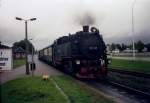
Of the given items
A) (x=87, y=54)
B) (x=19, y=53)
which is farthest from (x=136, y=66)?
(x=19, y=53)

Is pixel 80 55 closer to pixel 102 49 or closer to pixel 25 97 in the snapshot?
pixel 102 49

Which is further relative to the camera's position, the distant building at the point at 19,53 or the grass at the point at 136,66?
the distant building at the point at 19,53

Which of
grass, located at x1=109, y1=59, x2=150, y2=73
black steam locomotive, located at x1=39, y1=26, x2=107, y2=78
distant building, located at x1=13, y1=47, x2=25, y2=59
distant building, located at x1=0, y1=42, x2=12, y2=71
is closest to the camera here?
distant building, located at x1=0, y1=42, x2=12, y2=71

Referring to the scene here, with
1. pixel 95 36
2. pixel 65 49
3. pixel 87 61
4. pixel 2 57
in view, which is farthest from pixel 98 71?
pixel 2 57

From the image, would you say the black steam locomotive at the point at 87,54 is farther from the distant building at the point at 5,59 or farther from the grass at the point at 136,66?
the distant building at the point at 5,59

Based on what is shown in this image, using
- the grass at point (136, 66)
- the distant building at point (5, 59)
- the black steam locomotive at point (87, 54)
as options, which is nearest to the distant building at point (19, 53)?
the grass at point (136, 66)

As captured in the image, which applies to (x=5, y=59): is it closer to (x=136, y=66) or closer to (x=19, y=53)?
(x=136, y=66)

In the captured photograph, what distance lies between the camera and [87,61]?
23578 mm

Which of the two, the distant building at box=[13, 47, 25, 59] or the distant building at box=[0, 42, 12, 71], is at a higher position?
the distant building at box=[13, 47, 25, 59]

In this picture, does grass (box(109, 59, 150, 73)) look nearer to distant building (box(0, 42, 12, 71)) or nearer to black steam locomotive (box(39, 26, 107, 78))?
black steam locomotive (box(39, 26, 107, 78))

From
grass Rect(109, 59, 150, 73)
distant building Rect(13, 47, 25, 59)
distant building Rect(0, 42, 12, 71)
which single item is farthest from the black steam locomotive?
distant building Rect(13, 47, 25, 59)

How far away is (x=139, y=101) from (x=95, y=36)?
11647mm

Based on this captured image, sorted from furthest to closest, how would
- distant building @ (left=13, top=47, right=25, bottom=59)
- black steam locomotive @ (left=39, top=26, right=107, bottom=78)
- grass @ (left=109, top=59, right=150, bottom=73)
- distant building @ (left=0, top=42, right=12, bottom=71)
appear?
1. distant building @ (left=13, top=47, right=25, bottom=59)
2. grass @ (left=109, top=59, right=150, bottom=73)
3. black steam locomotive @ (left=39, top=26, right=107, bottom=78)
4. distant building @ (left=0, top=42, right=12, bottom=71)

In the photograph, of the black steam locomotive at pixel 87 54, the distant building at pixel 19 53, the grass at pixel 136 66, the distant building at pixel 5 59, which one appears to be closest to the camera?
the distant building at pixel 5 59
